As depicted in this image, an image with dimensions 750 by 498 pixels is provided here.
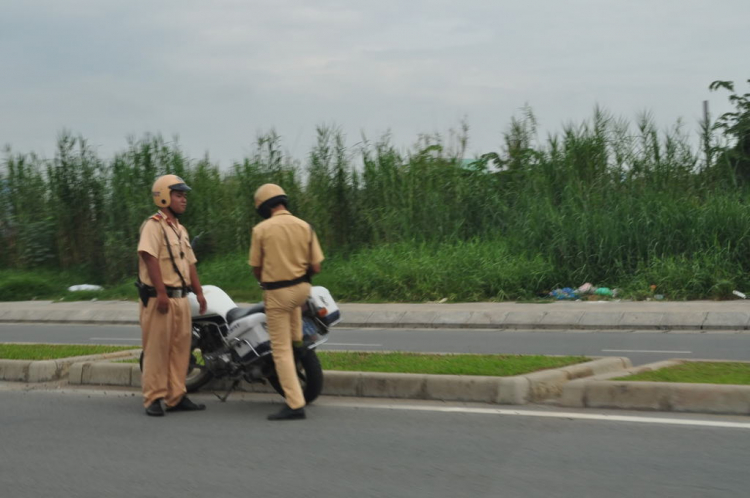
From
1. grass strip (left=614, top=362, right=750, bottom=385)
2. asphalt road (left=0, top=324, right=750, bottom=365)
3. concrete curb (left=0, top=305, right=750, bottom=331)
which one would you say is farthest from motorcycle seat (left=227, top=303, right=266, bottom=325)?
concrete curb (left=0, top=305, right=750, bottom=331)

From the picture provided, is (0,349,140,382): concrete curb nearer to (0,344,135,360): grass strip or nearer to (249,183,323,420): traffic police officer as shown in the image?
(0,344,135,360): grass strip

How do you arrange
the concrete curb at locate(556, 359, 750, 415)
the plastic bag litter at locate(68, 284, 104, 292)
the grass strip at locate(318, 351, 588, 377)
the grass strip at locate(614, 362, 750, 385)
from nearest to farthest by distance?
the concrete curb at locate(556, 359, 750, 415)
the grass strip at locate(614, 362, 750, 385)
the grass strip at locate(318, 351, 588, 377)
the plastic bag litter at locate(68, 284, 104, 292)

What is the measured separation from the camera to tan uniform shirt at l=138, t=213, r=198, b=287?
8.10m

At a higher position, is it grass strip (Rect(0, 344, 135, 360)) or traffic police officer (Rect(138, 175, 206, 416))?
traffic police officer (Rect(138, 175, 206, 416))

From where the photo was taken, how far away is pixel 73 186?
2545cm

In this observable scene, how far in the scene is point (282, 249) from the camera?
7785 mm

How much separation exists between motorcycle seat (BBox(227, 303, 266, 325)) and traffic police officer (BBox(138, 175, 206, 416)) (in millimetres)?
265

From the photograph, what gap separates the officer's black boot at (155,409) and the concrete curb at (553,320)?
26.9 ft

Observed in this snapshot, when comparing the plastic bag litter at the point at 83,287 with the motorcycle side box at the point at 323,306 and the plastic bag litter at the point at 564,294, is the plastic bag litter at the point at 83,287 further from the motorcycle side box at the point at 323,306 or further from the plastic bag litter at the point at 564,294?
the motorcycle side box at the point at 323,306

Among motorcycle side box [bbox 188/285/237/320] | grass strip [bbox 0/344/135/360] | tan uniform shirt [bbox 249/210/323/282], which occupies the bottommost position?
grass strip [bbox 0/344/135/360]

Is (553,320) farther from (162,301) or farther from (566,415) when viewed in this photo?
(162,301)

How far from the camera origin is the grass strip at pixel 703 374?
7.75 meters

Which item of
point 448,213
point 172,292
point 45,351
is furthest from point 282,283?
point 448,213

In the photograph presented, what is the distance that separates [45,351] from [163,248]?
3.82 metres
